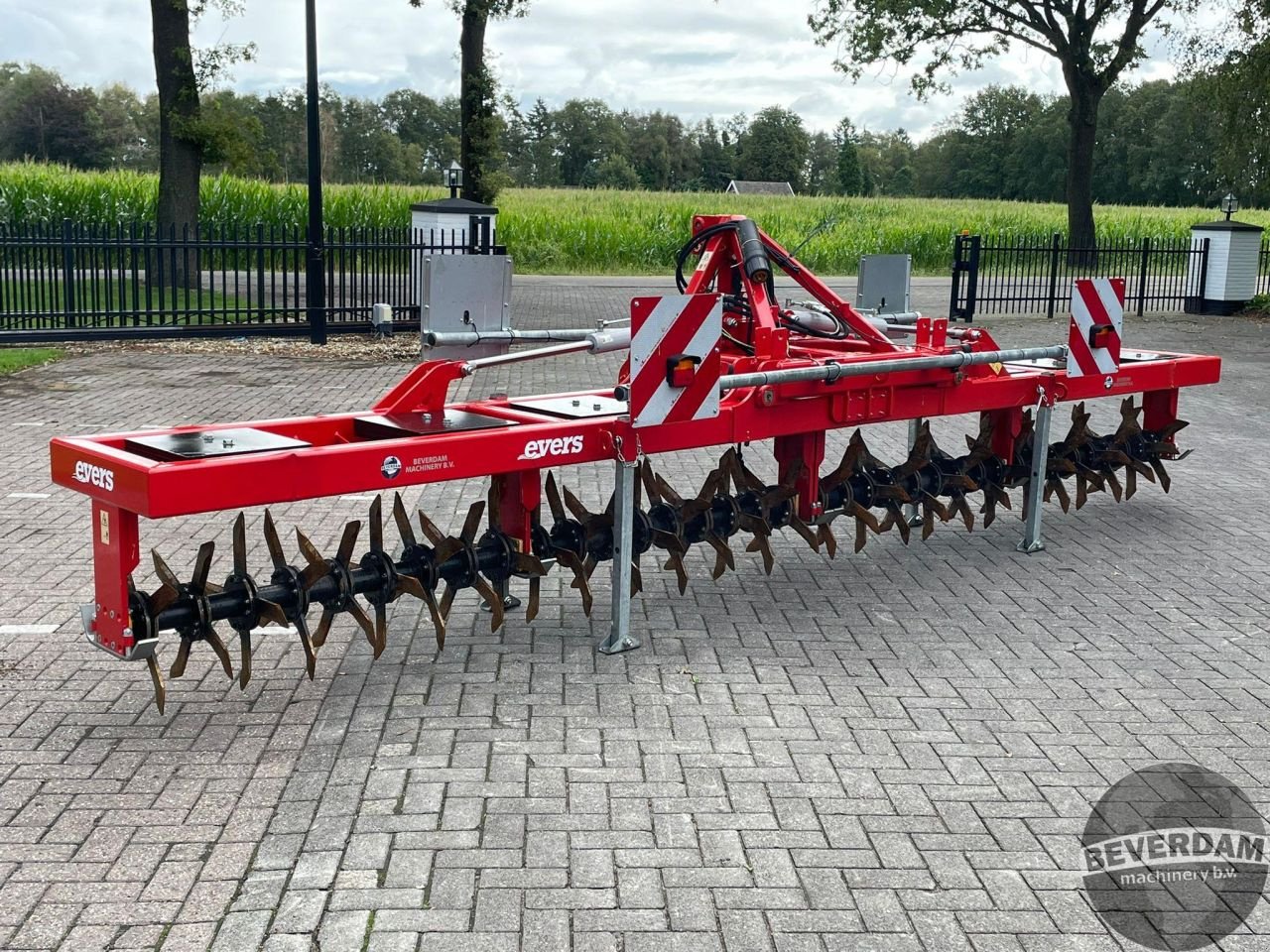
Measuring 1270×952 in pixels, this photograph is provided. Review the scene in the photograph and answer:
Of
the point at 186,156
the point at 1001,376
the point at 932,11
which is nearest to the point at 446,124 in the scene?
the point at 932,11

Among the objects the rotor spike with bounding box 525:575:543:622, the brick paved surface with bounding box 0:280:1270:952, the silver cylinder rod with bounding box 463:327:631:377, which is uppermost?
the silver cylinder rod with bounding box 463:327:631:377

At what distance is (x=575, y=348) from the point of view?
5566mm

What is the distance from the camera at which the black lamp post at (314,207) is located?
52.1ft

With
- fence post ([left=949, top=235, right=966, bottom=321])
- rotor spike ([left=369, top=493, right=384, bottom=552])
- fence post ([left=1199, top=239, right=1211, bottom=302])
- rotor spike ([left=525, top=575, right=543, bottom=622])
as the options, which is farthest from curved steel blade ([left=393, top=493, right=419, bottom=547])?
fence post ([left=1199, top=239, right=1211, bottom=302])

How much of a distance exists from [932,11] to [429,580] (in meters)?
28.5

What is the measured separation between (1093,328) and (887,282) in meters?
1.41

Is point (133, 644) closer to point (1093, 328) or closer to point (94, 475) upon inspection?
point (94, 475)

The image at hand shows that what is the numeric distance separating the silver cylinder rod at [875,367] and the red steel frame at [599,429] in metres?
0.09

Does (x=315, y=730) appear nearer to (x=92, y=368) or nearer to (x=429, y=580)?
(x=429, y=580)

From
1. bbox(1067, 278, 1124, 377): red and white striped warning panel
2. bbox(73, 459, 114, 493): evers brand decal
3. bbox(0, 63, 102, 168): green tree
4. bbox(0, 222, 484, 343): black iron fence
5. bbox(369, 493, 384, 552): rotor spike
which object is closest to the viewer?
bbox(73, 459, 114, 493): evers brand decal

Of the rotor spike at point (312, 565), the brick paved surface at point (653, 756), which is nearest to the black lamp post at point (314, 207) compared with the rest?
the brick paved surface at point (653, 756)

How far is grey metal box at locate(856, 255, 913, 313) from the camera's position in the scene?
26.4 feet

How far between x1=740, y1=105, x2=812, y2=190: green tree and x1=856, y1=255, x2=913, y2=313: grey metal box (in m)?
105

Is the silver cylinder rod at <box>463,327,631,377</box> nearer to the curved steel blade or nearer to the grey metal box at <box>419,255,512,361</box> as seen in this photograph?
the grey metal box at <box>419,255,512,361</box>
